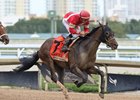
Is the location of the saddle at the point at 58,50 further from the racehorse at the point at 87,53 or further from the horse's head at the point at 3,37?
the horse's head at the point at 3,37

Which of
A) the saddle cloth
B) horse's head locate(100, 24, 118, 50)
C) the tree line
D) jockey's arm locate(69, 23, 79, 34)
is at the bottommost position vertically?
the tree line

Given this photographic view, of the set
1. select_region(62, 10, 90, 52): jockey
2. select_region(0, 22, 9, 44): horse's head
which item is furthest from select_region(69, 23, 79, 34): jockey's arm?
select_region(0, 22, 9, 44): horse's head

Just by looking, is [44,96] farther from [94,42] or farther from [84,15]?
[84,15]

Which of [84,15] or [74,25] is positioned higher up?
[84,15]

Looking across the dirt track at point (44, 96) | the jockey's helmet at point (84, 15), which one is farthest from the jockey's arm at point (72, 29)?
the dirt track at point (44, 96)

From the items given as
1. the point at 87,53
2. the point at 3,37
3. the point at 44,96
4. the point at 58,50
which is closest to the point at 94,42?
the point at 87,53

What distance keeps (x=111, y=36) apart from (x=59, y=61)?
1.03m

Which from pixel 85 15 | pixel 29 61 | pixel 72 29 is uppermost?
pixel 85 15

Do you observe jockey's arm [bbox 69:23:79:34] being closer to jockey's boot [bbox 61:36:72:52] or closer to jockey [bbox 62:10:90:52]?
jockey [bbox 62:10:90:52]

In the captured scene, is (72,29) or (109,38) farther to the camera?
(72,29)

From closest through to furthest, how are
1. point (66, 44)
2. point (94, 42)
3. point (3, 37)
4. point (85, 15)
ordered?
point (85, 15) < point (94, 42) < point (66, 44) < point (3, 37)

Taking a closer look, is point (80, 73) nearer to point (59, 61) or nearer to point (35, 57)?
point (59, 61)

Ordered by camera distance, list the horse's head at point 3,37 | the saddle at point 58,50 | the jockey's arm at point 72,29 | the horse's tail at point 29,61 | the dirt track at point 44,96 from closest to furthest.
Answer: the jockey's arm at point 72,29
the saddle at point 58,50
the horse's head at point 3,37
the dirt track at point 44,96
the horse's tail at point 29,61

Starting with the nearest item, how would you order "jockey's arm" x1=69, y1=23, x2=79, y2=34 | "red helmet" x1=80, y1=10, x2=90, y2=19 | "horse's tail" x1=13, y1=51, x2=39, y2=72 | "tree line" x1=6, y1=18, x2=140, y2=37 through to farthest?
"red helmet" x1=80, y1=10, x2=90, y2=19
"jockey's arm" x1=69, y1=23, x2=79, y2=34
"horse's tail" x1=13, y1=51, x2=39, y2=72
"tree line" x1=6, y1=18, x2=140, y2=37
